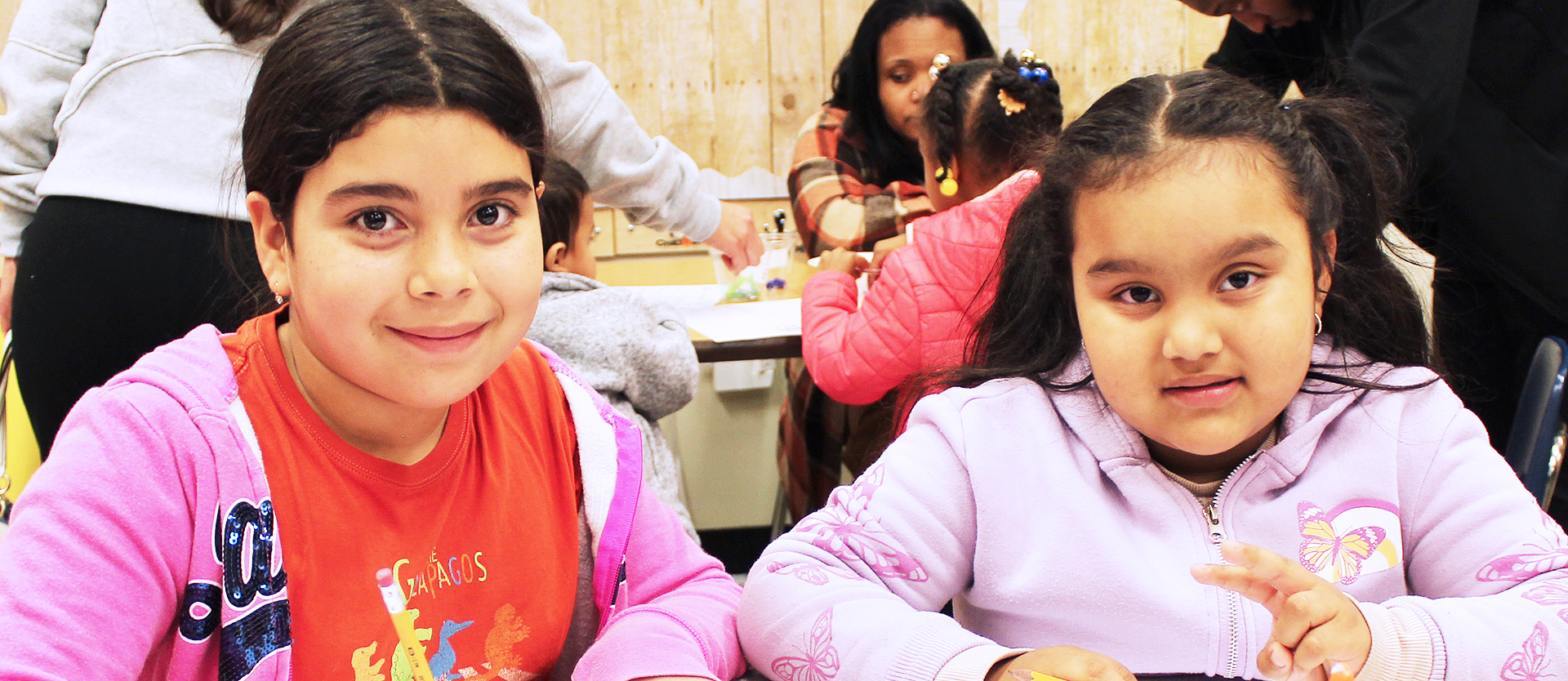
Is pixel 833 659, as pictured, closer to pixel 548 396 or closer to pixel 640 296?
pixel 548 396

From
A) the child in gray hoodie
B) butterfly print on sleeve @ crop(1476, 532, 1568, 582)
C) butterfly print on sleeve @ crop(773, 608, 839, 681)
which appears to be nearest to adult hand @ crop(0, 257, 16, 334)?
the child in gray hoodie

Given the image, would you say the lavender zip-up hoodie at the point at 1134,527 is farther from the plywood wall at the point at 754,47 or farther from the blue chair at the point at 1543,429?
the plywood wall at the point at 754,47

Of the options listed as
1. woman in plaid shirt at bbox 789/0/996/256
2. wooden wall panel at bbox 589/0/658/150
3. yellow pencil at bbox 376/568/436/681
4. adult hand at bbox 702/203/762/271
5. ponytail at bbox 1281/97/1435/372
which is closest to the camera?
yellow pencil at bbox 376/568/436/681

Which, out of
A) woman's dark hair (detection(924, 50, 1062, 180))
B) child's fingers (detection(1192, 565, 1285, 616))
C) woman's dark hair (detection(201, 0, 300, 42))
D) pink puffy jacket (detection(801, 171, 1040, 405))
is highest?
woman's dark hair (detection(201, 0, 300, 42))

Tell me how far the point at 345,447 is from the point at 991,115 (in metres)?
1.41

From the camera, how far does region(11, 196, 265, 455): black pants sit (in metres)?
1.25

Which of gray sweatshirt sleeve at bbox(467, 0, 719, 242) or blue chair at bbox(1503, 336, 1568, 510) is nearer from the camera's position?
blue chair at bbox(1503, 336, 1568, 510)

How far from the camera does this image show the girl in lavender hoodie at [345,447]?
0.71 m

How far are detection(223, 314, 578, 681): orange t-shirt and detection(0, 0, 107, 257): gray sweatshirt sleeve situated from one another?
713 mm

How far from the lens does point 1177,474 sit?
0.99 meters

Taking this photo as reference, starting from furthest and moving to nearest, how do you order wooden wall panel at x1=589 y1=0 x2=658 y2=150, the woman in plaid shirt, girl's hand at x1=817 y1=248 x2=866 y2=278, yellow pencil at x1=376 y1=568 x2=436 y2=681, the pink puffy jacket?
wooden wall panel at x1=589 y1=0 x2=658 y2=150
the woman in plaid shirt
girl's hand at x1=817 y1=248 x2=866 y2=278
the pink puffy jacket
yellow pencil at x1=376 y1=568 x2=436 y2=681

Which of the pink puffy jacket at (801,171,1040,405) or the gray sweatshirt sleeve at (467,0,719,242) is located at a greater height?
the gray sweatshirt sleeve at (467,0,719,242)

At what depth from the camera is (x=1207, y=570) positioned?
70 centimetres

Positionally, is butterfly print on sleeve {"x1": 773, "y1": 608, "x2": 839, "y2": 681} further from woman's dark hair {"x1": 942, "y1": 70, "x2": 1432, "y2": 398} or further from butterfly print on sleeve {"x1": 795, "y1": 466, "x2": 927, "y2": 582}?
woman's dark hair {"x1": 942, "y1": 70, "x2": 1432, "y2": 398}
